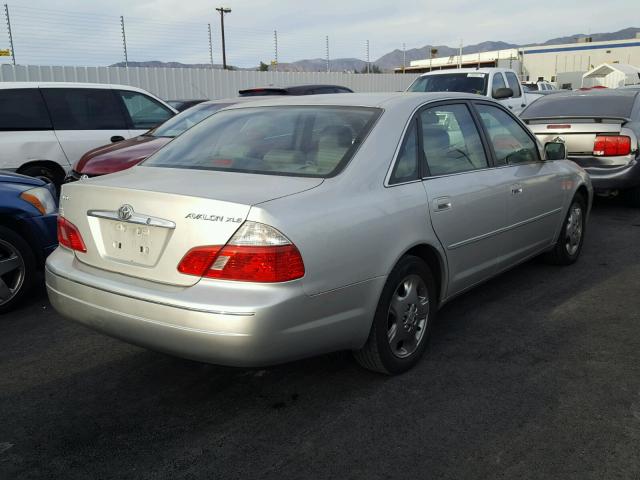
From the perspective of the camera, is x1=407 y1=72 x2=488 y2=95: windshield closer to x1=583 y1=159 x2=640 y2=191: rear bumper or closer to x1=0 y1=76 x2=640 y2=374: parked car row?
x1=583 y1=159 x2=640 y2=191: rear bumper

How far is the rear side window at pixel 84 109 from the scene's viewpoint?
27.4 ft

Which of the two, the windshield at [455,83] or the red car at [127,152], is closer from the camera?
the red car at [127,152]

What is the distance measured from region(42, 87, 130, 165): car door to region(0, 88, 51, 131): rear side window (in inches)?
4.5

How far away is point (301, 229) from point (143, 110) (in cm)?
727

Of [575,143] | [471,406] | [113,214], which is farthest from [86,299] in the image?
[575,143]

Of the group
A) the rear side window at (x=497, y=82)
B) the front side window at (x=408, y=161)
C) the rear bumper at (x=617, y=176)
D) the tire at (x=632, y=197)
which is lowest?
the tire at (x=632, y=197)

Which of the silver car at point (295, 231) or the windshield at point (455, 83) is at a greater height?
the windshield at point (455, 83)

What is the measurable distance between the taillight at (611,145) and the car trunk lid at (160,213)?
5.85m

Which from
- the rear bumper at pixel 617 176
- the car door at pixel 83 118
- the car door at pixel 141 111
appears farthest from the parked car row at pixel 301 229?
the car door at pixel 141 111

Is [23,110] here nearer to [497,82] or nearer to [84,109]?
[84,109]

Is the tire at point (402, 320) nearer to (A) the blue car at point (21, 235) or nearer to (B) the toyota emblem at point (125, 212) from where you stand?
(B) the toyota emblem at point (125, 212)

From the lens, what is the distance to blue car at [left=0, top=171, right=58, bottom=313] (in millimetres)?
4726

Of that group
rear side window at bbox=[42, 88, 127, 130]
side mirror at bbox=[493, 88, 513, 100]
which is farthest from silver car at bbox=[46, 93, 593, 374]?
side mirror at bbox=[493, 88, 513, 100]

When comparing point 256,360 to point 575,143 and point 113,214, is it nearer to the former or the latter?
point 113,214
